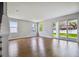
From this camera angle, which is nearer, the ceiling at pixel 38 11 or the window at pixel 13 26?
the window at pixel 13 26

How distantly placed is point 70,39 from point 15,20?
1319mm

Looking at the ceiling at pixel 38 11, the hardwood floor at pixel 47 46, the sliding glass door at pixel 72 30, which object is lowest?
the hardwood floor at pixel 47 46

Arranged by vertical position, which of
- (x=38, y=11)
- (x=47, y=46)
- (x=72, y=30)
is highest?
(x=38, y=11)

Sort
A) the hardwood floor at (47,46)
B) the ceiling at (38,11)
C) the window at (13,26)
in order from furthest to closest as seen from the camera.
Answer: the hardwood floor at (47,46) < the ceiling at (38,11) < the window at (13,26)

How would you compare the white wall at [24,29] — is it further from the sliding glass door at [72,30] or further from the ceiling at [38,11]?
the sliding glass door at [72,30]

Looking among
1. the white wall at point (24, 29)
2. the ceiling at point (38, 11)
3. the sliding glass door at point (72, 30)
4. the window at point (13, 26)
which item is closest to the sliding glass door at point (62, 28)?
the sliding glass door at point (72, 30)

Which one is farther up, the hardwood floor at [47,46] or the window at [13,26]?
the window at [13,26]

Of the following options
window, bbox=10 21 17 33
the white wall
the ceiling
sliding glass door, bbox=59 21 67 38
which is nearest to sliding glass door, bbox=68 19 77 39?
sliding glass door, bbox=59 21 67 38

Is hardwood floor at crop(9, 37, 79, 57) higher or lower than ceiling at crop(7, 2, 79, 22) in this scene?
lower

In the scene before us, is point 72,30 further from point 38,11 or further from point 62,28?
point 38,11

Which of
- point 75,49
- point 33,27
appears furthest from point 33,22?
point 75,49

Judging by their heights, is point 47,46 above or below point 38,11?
below

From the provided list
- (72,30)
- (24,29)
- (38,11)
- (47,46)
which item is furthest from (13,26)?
(72,30)

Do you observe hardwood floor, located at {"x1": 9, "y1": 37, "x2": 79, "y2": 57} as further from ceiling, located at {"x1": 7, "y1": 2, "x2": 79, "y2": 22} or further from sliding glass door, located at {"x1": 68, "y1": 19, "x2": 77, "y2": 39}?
ceiling, located at {"x1": 7, "y1": 2, "x2": 79, "y2": 22}
